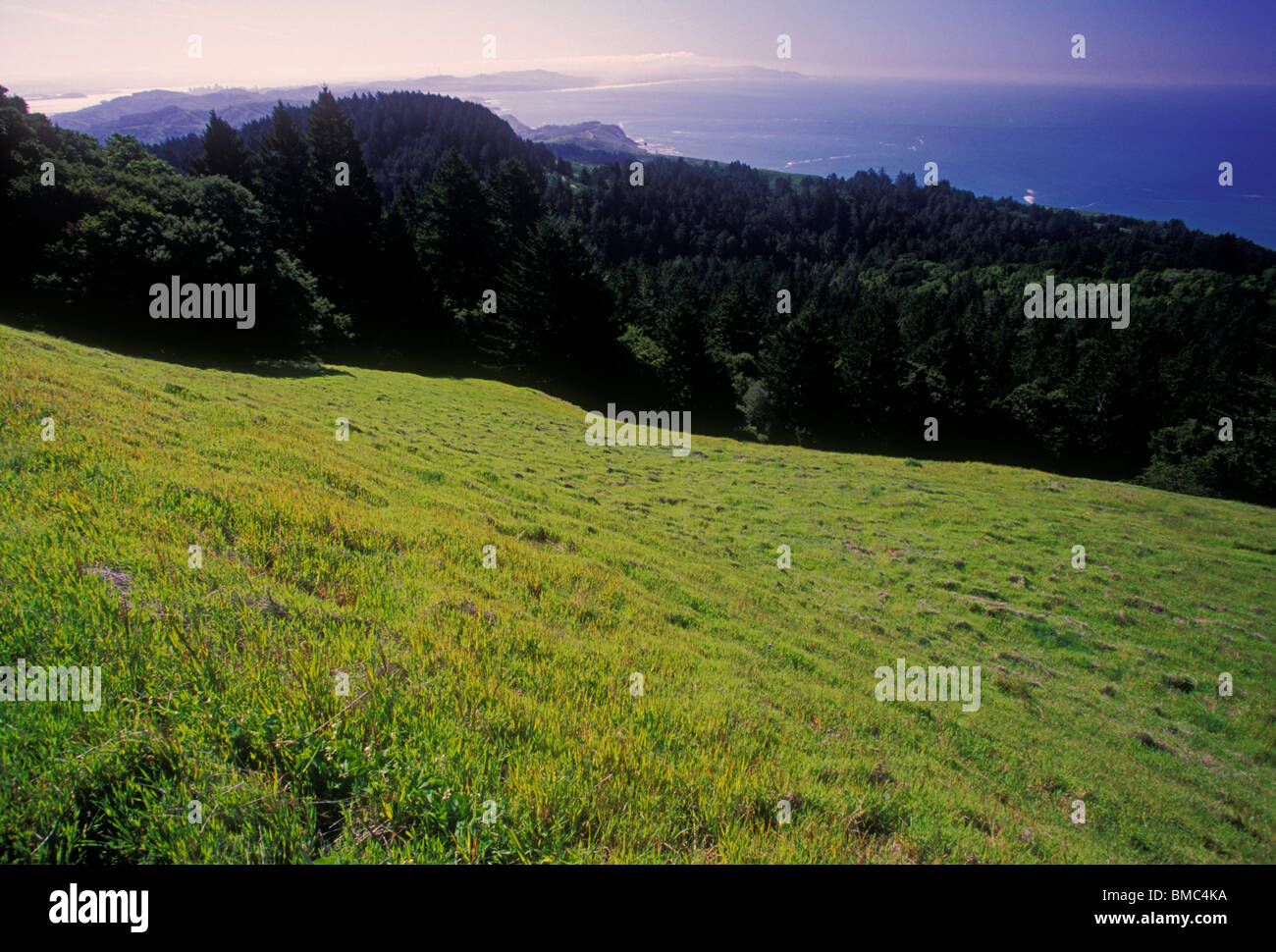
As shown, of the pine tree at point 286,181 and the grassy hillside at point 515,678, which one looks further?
the pine tree at point 286,181

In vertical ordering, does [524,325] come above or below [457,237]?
below

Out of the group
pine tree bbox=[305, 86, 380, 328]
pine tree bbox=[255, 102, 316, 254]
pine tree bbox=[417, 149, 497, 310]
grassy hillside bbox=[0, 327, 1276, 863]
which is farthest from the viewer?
pine tree bbox=[417, 149, 497, 310]

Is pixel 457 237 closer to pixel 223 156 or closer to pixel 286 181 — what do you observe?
pixel 286 181

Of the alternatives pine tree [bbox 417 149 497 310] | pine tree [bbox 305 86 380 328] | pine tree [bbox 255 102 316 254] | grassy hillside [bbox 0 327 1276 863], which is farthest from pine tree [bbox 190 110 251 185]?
grassy hillside [bbox 0 327 1276 863]

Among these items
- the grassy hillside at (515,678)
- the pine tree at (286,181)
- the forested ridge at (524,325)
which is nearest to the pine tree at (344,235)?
the forested ridge at (524,325)

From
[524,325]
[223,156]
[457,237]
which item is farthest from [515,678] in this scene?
[223,156]

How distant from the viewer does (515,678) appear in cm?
471

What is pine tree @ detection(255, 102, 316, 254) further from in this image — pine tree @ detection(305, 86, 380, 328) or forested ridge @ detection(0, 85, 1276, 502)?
pine tree @ detection(305, 86, 380, 328)

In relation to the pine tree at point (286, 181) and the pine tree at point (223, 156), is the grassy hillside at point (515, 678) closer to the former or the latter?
the pine tree at point (286, 181)

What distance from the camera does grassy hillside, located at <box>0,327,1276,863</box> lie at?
291 cm

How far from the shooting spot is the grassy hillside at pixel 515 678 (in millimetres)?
2910

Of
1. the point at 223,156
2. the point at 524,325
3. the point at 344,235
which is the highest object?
the point at 223,156

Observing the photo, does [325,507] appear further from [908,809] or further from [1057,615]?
[1057,615]

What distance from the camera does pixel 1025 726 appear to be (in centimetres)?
898
